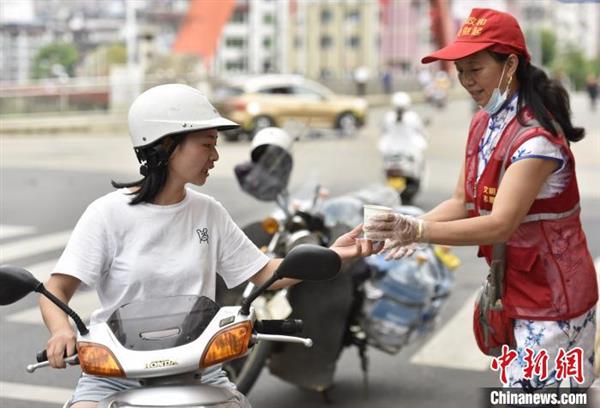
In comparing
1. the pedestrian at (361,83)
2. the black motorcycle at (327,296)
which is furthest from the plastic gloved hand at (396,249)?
the pedestrian at (361,83)

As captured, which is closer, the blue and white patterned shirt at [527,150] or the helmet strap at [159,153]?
the helmet strap at [159,153]

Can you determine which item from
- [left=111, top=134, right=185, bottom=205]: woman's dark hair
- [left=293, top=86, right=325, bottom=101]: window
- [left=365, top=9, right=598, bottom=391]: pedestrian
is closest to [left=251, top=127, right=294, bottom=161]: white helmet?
[left=365, top=9, right=598, bottom=391]: pedestrian

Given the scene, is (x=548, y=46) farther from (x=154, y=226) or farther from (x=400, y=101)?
(x=154, y=226)

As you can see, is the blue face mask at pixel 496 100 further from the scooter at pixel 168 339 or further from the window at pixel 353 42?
the window at pixel 353 42

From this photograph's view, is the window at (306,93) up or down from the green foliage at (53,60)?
down

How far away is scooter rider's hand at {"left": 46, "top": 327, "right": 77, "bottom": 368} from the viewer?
3000 millimetres

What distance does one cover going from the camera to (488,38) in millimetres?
3447

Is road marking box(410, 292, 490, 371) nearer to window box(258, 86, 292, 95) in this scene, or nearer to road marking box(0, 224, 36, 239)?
road marking box(0, 224, 36, 239)

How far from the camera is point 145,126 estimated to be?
321cm

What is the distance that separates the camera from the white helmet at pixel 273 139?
222 inches

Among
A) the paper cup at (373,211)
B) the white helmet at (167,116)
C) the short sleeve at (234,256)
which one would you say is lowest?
the short sleeve at (234,256)

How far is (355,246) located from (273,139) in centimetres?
222

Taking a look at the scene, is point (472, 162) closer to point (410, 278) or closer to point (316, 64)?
point (410, 278)

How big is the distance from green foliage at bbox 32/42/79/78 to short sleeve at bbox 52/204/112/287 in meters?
33.6
